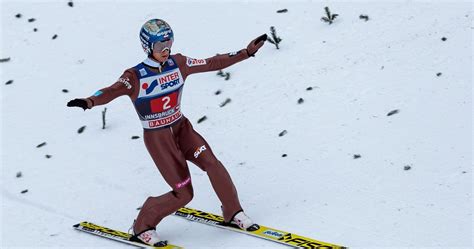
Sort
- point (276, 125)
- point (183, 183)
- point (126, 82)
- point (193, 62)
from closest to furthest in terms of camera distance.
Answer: point (126, 82) < point (183, 183) < point (193, 62) < point (276, 125)

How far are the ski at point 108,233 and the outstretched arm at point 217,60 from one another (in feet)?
5.59

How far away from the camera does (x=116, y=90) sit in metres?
8.69

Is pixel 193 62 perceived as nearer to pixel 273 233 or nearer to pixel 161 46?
pixel 161 46

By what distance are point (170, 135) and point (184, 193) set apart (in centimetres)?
57

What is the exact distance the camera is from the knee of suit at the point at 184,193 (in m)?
9.06

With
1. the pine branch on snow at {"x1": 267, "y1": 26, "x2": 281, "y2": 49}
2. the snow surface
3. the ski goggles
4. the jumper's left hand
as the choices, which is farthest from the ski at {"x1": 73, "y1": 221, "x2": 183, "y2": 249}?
the pine branch on snow at {"x1": 267, "y1": 26, "x2": 281, "y2": 49}

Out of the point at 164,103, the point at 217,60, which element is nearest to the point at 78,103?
the point at 164,103

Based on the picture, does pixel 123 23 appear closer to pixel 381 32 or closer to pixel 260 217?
pixel 381 32

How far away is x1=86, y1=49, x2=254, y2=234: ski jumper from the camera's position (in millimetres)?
8867

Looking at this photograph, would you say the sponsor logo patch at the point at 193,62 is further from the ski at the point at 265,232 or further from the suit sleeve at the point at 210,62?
the ski at the point at 265,232

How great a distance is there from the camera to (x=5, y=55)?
13430 millimetres

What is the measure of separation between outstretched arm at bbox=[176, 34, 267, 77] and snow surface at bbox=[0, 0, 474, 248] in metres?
1.39

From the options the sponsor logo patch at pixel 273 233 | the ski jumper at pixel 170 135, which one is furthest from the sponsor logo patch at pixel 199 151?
the sponsor logo patch at pixel 273 233

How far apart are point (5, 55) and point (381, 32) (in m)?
5.28
